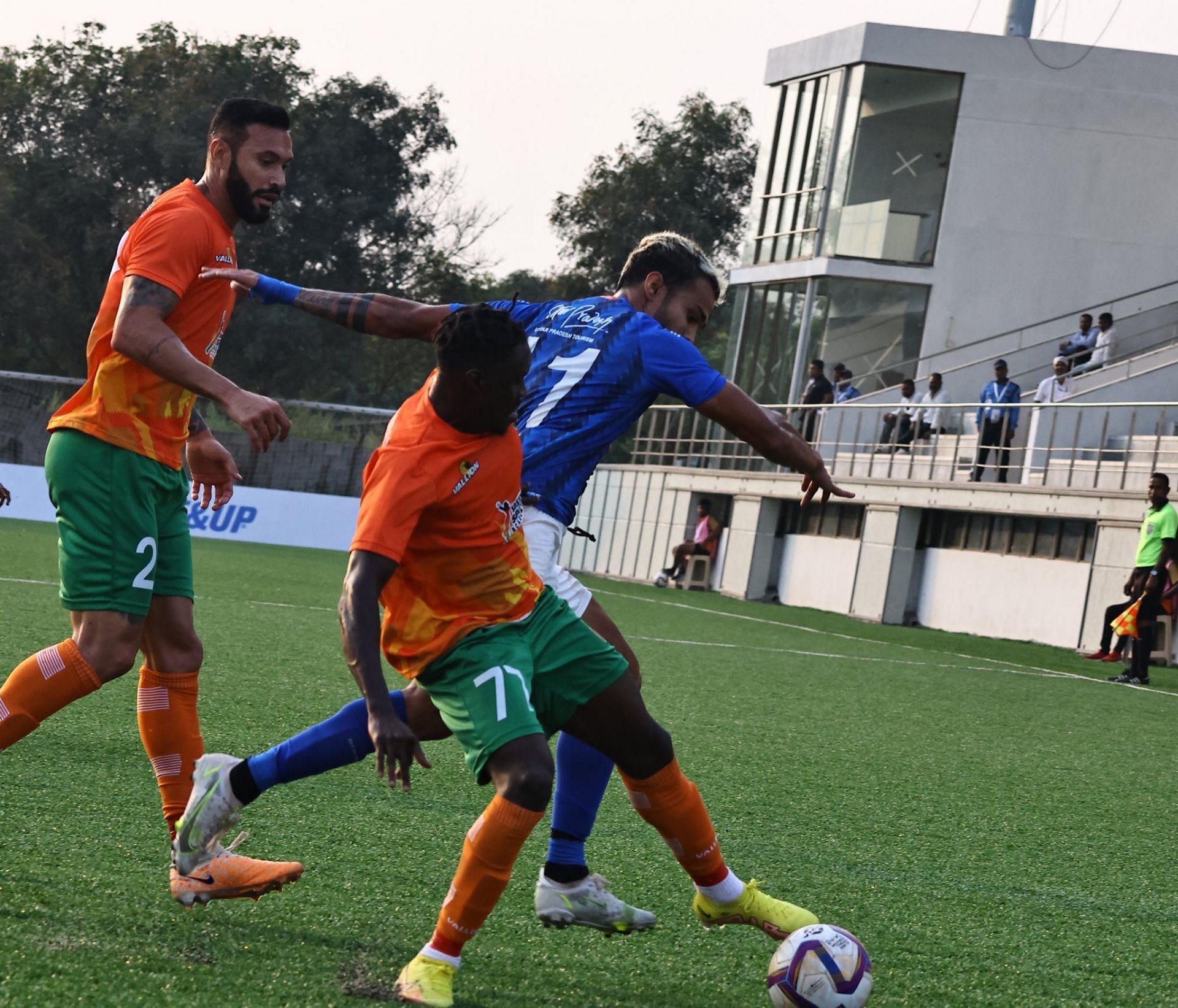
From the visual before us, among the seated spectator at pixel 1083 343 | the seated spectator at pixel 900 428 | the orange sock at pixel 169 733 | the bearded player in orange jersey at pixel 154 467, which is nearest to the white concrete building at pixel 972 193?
the seated spectator at pixel 900 428

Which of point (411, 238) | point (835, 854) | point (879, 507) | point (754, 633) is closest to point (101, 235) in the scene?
point (411, 238)

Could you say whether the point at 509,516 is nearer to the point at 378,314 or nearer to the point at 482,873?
the point at 482,873

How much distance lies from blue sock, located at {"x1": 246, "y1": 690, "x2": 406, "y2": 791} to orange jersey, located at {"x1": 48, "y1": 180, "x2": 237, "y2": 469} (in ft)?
2.78

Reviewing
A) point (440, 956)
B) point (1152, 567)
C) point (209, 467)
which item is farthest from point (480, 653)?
point (1152, 567)

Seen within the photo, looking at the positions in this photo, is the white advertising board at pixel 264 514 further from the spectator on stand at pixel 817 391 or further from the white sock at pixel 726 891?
the white sock at pixel 726 891

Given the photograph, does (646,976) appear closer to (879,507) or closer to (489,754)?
(489,754)

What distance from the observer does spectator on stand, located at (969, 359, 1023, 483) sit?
66.2 ft

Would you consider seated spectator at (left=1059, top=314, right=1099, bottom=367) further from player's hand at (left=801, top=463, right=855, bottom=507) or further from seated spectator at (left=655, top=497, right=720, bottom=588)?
player's hand at (left=801, top=463, right=855, bottom=507)

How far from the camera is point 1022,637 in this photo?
19.2 metres

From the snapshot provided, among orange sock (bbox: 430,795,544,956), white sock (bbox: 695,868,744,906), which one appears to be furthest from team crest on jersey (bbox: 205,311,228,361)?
white sock (bbox: 695,868,744,906)

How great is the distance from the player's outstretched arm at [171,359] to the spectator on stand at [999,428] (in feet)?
55.4

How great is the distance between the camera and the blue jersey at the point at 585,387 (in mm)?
4152

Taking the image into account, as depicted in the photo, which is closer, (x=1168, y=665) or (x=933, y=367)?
(x=1168, y=665)

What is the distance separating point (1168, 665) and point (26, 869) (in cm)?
1526
